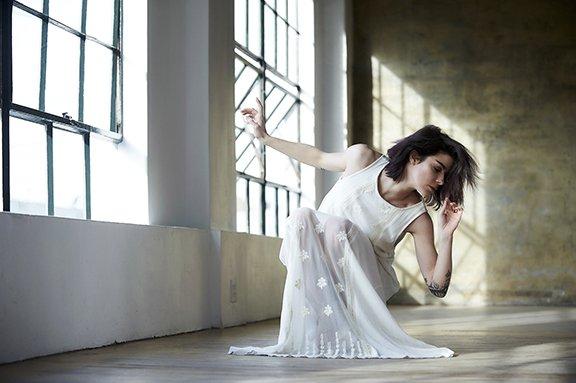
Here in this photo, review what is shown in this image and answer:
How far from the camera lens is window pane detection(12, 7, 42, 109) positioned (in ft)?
16.0

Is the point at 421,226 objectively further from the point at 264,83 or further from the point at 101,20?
the point at 264,83

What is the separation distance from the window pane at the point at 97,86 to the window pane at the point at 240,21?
2.28 m

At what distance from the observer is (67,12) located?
551 centimetres

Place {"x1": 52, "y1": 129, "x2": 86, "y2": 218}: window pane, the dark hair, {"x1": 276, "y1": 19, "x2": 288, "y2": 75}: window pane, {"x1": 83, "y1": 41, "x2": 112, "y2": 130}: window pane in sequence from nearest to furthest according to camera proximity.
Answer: the dark hair, {"x1": 52, "y1": 129, "x2": 86, "y2": 218}: window pane, {"x1": 83, "y1": 41, "x2": 112, "y2": 130}: window pane, {"x1": 276, "y1": 19, "x2": 288, "y2": 75}: window pane

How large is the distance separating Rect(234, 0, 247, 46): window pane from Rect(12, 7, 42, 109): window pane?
323 centimetres

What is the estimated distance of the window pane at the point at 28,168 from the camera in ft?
16.1

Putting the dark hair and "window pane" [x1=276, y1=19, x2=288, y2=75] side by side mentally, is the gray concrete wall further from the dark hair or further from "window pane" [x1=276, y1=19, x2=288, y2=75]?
the dark hair

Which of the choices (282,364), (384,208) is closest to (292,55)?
(384,208)

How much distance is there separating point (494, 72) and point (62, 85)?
7.37 metres

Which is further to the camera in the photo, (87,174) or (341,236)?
(87,174)

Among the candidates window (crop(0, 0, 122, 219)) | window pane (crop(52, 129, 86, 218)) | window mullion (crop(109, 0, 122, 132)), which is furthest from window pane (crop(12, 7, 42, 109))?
window mullion (crop(109, 0, 122, 132))

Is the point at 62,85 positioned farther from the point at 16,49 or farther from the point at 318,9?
the point at 318,9

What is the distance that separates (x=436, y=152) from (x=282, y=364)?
1168mm

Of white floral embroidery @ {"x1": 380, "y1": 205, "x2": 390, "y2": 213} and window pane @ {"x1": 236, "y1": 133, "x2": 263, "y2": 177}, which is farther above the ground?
window pane @ {"x1": 236, "y1": 133, "x2": 263, "y2": 177}
